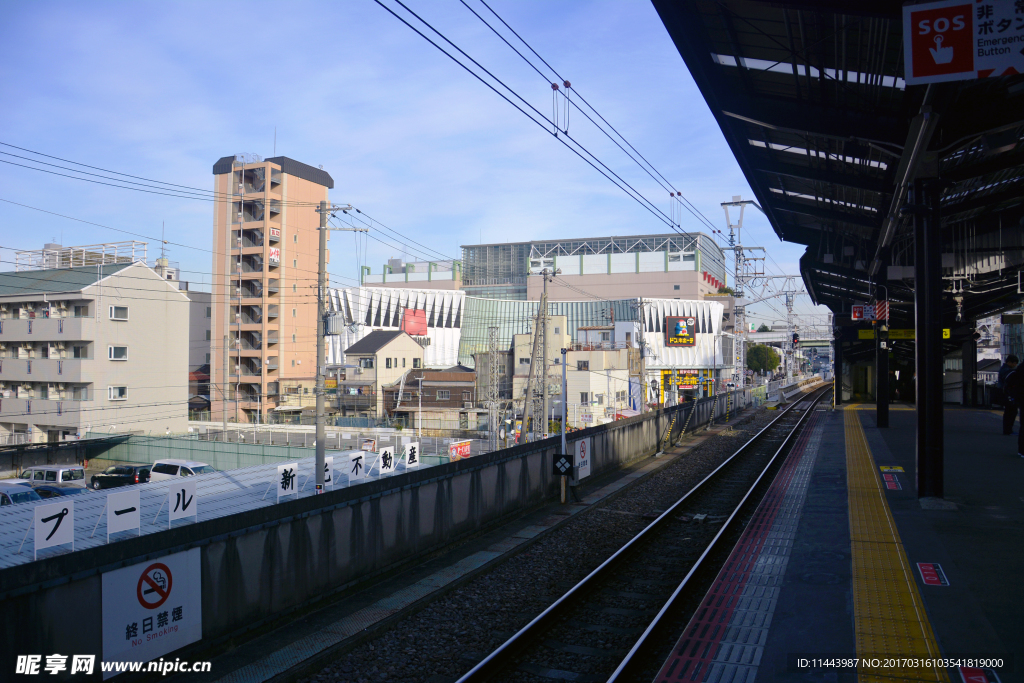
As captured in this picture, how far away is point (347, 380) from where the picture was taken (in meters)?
55.8

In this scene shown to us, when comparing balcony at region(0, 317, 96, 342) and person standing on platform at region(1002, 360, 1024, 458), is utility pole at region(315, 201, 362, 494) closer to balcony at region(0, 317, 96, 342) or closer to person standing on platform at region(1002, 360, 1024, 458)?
person standing on platform at region(1002, 360, 1024, 458)

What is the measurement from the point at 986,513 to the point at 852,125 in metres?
7.00

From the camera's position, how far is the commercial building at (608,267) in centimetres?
9356

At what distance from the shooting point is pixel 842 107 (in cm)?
1155

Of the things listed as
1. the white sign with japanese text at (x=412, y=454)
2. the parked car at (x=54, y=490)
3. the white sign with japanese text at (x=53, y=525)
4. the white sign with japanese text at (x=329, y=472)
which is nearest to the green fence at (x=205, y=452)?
the parked car at (x=54, y=490)

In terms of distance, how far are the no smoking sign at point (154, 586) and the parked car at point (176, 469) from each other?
17441 mm

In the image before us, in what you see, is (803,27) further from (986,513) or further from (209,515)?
(209,515)

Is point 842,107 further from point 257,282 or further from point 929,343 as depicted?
point 257,282

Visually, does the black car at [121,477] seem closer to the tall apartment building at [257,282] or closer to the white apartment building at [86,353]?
the white apartment building at [86,353]

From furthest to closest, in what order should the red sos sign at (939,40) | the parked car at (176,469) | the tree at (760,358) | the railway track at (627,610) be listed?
the tree at (760,358), the parked car at (176,469), the red sos sign at (939,40), the railway track at (627,610)

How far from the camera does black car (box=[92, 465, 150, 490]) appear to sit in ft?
74.0

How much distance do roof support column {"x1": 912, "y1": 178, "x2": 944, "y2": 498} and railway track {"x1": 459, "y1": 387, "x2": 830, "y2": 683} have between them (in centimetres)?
333

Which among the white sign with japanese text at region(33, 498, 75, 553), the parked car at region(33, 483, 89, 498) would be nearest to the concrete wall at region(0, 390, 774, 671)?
the white sign with japanese text at region(33, 498, 75, 553)

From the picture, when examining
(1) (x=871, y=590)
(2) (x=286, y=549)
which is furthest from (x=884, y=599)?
(2) (x=286, y=549)
